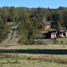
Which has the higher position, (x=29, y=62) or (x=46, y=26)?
(x=46, y=26)

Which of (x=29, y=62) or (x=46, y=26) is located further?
(x=46, y=26)

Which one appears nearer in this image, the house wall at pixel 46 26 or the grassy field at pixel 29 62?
the grassy field at pixel 29 62

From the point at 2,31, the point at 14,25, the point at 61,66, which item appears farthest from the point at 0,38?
the point at 14,25

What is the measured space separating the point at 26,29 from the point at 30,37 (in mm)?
4950

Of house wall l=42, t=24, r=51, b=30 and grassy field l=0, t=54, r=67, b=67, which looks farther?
house wall l=42, t=24, r=51, b=30

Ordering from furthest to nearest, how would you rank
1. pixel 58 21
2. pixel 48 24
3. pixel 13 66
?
pixel 48 24 < pixel 58 21 < pixel 13 66

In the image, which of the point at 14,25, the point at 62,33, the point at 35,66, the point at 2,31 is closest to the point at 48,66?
the point at 35,66

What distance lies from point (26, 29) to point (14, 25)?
138ft

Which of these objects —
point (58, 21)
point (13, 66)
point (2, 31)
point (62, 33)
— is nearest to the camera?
point (13, 66)

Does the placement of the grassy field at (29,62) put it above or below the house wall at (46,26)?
below

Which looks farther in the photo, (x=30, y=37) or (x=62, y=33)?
(x=62, y=33)

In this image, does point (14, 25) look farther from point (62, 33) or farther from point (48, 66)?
point (48, 66)

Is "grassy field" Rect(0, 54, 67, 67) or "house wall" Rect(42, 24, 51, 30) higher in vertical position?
"house wall" Rect(42, 24, 51, 30)

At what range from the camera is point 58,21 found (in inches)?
3679
